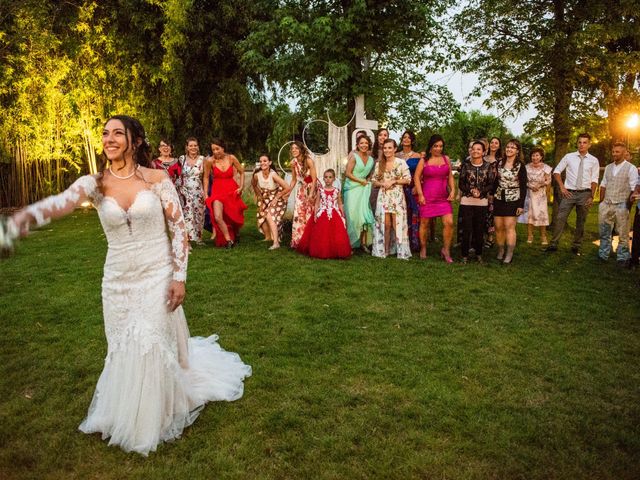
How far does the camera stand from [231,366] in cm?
385

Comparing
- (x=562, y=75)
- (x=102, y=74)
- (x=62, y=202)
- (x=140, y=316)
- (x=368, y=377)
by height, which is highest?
(x=102, y=74)

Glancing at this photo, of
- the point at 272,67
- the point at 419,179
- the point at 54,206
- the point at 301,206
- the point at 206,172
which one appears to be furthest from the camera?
the point at 272,67

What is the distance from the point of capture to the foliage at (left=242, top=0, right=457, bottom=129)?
10.3 metres

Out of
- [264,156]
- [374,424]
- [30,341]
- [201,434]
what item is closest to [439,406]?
[374,424]

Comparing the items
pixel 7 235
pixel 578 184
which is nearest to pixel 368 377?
pixel 7 235

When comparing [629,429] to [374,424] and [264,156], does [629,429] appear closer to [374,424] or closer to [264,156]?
[374,424]

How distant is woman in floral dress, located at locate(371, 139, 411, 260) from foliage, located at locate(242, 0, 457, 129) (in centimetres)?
310

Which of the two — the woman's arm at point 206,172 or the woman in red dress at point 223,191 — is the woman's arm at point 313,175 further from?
the woman's arm at point 206,172

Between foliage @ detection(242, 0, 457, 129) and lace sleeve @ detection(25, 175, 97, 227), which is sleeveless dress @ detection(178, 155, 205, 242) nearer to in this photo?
foliage @ detection(242, 0, 457, 129)

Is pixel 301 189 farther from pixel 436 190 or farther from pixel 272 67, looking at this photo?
pixel 272 67

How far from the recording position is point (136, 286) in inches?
112

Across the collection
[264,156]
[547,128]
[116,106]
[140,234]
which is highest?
[116,106]

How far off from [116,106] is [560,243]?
→ 14101 millimetres

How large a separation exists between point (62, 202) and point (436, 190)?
619cm
